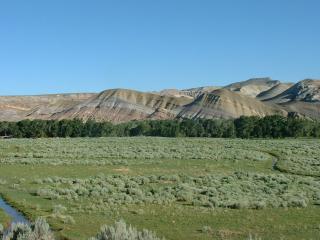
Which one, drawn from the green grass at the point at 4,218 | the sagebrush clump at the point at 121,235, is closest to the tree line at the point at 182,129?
the green grass at the point at 4,218

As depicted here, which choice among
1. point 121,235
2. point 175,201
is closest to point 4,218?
point 175,201

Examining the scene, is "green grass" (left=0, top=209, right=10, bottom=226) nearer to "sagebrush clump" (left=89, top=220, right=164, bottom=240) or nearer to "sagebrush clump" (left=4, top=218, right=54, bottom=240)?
"sagebrush clump" (left=4, top=218, right=54, bottom=240)

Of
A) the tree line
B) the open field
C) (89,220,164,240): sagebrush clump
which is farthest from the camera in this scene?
the tree line

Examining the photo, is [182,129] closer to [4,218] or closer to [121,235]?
[4,218]

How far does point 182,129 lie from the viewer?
141 metres

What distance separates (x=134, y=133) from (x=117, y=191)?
381ft

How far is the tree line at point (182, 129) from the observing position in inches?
5044

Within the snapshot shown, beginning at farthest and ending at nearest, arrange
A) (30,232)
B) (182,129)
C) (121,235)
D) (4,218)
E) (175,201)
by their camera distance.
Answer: (182,129) < (175,201) < (4,218) < (30,232) < (121,235)

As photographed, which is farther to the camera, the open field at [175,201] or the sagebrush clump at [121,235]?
the open field at [175,201]

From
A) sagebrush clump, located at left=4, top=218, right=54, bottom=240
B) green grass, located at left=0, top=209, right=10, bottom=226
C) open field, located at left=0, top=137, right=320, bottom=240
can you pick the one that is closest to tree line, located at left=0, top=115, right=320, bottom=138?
open field, located at left=0, top=137, right=320, bottom=240

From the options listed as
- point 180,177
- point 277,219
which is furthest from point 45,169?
point 277,219

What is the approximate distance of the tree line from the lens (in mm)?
128125

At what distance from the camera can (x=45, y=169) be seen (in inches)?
1829

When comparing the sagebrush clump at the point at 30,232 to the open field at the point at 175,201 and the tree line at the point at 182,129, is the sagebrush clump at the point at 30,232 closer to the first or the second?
the open field at the point at 175,201
